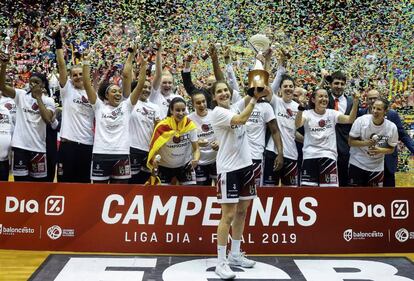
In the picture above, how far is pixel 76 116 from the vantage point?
6.10m

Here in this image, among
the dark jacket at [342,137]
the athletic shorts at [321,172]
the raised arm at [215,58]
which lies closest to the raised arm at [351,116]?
the dark jacket at [342,137]

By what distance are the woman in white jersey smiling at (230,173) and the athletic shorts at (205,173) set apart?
1243 mm

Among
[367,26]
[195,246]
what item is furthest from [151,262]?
[367,26]

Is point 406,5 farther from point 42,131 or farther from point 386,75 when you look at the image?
point 42,131

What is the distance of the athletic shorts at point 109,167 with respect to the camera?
5887mm

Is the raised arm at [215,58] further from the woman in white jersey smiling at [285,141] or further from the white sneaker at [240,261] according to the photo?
the white sneaker at [240,261]

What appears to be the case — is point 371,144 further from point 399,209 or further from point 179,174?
point 179,174

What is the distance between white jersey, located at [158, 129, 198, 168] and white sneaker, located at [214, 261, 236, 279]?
1448 mm

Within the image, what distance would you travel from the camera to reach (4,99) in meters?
6.90

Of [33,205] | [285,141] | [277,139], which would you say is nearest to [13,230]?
[33,205]

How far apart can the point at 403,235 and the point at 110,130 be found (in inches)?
128

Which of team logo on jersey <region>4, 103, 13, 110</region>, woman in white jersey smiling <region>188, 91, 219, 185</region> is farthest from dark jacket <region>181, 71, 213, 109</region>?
team logo on jersey <region>4, 103, 13, 110</region>

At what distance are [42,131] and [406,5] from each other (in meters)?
10.1

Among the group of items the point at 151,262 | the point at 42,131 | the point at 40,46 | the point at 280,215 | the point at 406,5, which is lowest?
the point at 151,262
